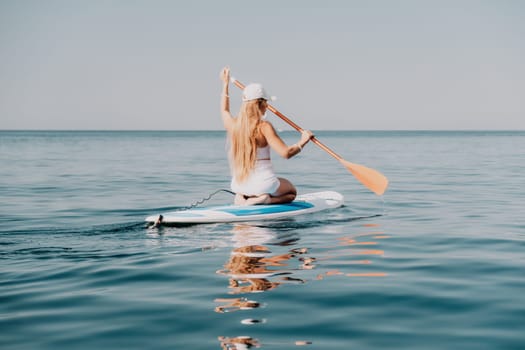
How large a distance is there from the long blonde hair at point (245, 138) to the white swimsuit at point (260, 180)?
0.32 ft

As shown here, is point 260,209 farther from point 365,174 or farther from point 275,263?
point 275,263

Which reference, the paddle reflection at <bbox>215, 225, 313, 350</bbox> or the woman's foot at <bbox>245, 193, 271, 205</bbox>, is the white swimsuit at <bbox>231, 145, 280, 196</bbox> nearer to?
the woman's foot at <bbox>245, 193, 271, 205</bbox>

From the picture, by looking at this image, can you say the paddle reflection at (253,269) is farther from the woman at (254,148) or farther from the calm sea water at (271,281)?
the woman at (254,148)

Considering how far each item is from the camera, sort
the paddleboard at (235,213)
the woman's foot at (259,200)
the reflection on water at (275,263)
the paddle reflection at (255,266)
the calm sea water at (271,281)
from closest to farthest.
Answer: the calm sea water at (271,281) → the reflection on water at (275,263) → the paddle reflection at (255,266) → the paddleboard at (235,213) → the woman's foot at (259,200)

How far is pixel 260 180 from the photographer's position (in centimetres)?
885

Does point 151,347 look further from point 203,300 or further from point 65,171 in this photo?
point 65,171

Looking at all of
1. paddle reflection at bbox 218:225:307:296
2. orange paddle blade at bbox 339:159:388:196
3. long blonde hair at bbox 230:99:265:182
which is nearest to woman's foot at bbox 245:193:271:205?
long blonde hair at bbox 230:99:265:182

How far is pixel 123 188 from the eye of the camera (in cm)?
1521

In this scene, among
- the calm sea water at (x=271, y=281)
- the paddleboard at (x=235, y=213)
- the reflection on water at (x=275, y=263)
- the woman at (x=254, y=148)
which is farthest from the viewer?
Result: the paddleboard at (x=235, y=213)

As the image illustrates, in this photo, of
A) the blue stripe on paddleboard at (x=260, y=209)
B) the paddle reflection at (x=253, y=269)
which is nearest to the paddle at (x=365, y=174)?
the blue stripe on paddleboard at (x=260, y=209)

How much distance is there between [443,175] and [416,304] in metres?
14.7

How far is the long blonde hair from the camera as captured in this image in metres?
8.29

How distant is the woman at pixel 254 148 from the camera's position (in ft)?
27.0

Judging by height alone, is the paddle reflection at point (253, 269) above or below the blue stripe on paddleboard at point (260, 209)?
below
